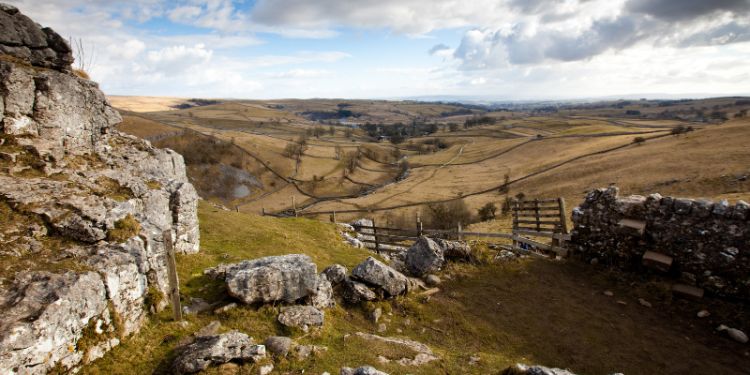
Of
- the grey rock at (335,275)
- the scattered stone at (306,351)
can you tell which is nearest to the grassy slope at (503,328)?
the scattered stone at (306,351)

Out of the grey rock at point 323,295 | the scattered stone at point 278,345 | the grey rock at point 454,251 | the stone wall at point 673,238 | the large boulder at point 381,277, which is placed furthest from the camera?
the grey rock at point 454,251

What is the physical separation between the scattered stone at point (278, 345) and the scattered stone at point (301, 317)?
1.05m

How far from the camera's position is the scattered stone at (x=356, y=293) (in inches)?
480

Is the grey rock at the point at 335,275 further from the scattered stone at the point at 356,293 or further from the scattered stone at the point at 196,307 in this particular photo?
the scattered stone at the point at 196,307

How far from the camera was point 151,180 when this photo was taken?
1400 cm

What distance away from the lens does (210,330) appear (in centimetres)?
923

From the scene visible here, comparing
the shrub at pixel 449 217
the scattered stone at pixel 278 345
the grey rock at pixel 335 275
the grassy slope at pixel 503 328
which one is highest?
the scattered stone at pixel 278 345

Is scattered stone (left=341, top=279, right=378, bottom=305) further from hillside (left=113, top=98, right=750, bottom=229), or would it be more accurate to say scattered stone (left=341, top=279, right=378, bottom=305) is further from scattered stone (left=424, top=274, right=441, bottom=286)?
hillside (left=113, top=98, right=750, bottom=229)

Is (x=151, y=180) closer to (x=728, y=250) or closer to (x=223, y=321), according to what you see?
(x=223, y=321)

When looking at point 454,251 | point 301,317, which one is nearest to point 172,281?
point 301,317

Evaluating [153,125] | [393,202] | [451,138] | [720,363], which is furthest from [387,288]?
[451,138]

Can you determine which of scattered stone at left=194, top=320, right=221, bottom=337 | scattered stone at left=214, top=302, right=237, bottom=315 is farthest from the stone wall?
scattered stone at left=194, top=320, right=221, bottom=337

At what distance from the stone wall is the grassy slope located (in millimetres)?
1063

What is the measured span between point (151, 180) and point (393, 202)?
57.5 metres
